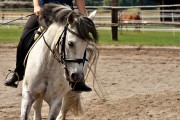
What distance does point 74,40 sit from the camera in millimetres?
4801

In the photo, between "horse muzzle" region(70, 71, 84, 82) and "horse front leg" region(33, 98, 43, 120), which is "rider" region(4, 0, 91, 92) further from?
"horse muzzle" region(70, 71, 84, 82)

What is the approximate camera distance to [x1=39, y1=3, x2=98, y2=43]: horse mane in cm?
484

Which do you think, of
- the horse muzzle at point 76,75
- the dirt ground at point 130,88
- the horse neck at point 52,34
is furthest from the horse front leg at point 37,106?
the dirt ground at point 130,88

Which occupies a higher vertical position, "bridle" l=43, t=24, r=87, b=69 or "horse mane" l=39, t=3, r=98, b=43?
"horse mane" l=39, t=3, r=98, b=43

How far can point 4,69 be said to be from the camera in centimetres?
1223

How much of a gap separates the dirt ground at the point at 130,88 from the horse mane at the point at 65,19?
229cm

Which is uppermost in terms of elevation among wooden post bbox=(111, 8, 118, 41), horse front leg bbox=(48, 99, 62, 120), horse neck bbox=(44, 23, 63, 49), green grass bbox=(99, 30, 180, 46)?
horse neck bbox=(44, 23, 63, 49)

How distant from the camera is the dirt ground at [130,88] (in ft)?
24.7

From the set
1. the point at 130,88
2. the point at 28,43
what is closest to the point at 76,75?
the point at 28,43

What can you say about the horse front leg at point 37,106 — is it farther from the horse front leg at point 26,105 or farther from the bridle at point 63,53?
the bridle at point 63,53

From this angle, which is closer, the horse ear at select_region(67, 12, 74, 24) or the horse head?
the horse head

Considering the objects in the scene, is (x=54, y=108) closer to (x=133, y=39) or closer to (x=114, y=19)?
(x=114, y=19)

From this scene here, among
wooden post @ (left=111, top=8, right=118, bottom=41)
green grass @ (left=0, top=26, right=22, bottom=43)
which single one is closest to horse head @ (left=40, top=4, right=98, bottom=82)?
green grass @ (left=0, top=26, right=22, bottom=43)

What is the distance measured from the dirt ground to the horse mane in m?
2.29
